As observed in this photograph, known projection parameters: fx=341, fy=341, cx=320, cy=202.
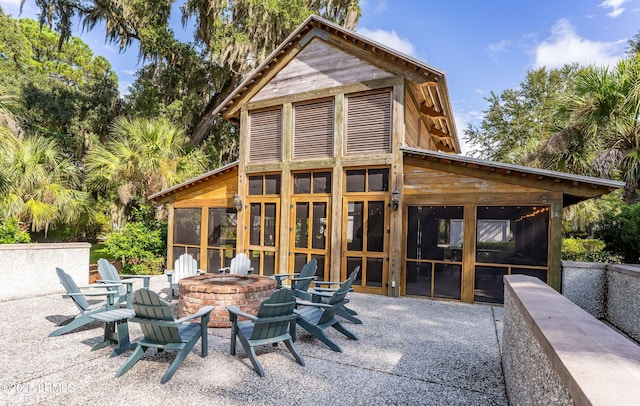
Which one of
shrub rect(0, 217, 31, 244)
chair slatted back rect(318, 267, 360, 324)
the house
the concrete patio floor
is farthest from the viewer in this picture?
shrub rect(0, 217, 31, 244)

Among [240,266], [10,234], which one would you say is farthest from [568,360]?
[10,234]

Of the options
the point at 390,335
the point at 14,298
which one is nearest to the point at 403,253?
the point at 390,335

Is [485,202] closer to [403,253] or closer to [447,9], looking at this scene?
[403,253]

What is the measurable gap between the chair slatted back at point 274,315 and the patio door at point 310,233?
186 inches

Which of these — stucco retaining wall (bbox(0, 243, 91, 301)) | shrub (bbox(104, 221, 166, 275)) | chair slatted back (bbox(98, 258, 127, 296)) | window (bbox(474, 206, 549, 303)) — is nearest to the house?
window (bbox(474, 206, 549, 303))

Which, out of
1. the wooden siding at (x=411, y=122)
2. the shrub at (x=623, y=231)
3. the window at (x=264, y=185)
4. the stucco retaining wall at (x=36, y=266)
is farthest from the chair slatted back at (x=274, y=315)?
the shrub at (x=623, y=231)

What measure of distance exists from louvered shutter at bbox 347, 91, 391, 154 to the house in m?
0.03

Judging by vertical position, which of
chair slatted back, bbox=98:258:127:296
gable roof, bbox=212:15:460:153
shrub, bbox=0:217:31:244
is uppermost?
gable roof, bbox=212:15:460:153

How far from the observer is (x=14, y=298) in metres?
7.50

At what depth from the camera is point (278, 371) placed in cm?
398

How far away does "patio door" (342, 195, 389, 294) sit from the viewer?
8367 mm

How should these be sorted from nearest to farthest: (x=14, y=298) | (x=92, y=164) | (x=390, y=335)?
(x=390, y=335)
(x=14, y=298)
(x=92, y=164)

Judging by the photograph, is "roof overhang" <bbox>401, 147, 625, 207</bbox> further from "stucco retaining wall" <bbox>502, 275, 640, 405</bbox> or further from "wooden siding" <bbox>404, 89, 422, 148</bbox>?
"stucco retaining wall" <bbox>502, 275, 640, 405</bbox>

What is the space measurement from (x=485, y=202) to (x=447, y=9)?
10.5 meters
